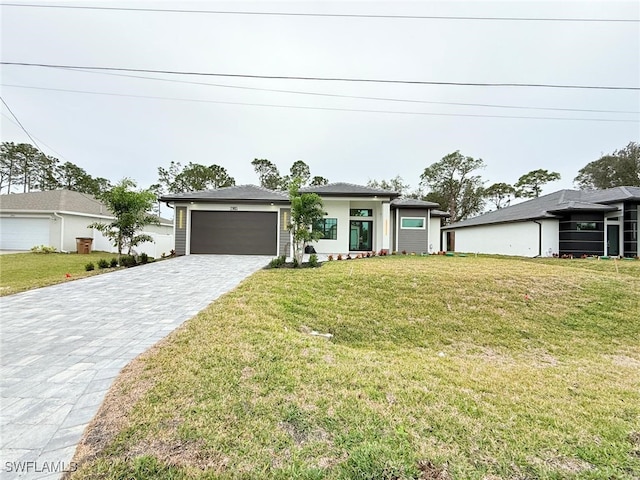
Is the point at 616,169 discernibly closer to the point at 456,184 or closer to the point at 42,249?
the point at 456,184

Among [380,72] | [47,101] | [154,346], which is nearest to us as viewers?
[154,346]

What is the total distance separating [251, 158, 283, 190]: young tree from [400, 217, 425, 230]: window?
20269 mm

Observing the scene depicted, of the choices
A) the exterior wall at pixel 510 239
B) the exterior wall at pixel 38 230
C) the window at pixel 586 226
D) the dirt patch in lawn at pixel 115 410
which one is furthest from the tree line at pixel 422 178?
the dirt patch in lawn at pixel 115 410

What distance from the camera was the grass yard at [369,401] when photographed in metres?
1.84

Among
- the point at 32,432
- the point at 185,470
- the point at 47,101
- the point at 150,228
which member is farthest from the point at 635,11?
the point at 150,228

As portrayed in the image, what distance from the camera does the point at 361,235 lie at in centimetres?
1612

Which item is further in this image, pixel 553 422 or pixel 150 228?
pixel 150 228

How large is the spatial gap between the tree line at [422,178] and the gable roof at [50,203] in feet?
30.4

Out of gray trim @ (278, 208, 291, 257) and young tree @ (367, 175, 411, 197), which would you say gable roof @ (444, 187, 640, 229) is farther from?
young tree @ (367, 175, 411, 197)

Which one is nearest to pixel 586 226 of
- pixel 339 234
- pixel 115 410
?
pixel 339 234

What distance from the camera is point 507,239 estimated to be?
59.9 ft

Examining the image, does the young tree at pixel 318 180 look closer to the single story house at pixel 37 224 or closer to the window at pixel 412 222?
the window at pixel 412 222

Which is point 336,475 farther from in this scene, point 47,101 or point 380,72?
point 47,101

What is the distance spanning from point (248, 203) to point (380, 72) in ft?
26.5
